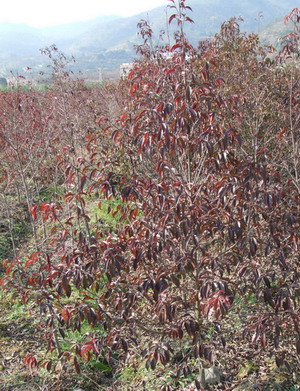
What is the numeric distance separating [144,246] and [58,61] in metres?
4.77

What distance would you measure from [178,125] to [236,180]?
47 centimetres

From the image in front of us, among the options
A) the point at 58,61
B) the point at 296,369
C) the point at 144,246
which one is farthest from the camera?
the point at 58,61

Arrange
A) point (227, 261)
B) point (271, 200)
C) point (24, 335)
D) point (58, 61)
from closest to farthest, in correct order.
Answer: point (271, 200) → point (227, 261) → point (24, 335) → point (58, 61)

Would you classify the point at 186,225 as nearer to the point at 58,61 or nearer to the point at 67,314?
the point at 67,314

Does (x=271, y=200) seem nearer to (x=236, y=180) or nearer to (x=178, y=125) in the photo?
(x=236, y=180)

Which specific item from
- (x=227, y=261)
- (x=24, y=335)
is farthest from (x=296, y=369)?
(x=24, y=335)

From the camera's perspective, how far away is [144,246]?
231cm

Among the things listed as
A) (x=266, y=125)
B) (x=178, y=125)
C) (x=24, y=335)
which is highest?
(x=178, y=125)

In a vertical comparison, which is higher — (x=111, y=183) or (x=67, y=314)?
(x=111, y=183)

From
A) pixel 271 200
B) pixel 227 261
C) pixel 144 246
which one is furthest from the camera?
pixel 227 261

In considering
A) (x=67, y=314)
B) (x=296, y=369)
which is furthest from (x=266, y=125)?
(x=67, y=314)

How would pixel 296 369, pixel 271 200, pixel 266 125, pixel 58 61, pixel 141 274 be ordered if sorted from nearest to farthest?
pixel 271 200 → pixel 141 274 → pixel 296 369 → pixel 266 125 → pixel 58 61

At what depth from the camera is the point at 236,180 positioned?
2213mm

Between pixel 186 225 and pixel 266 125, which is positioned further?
pixel 266 125
